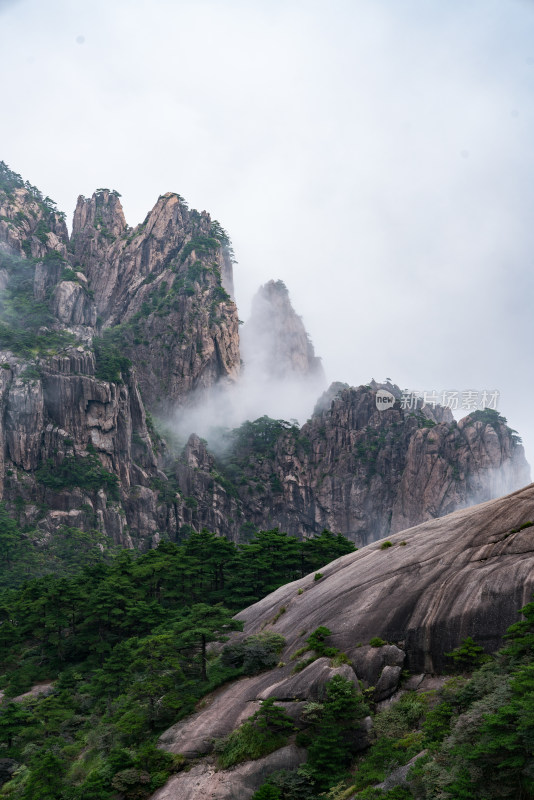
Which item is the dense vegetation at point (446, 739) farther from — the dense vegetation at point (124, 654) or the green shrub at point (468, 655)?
the dense vegetation at point (124, 654)

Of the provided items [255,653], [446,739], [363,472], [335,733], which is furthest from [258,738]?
[363,472]

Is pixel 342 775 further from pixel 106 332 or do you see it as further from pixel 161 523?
pixel 106 332

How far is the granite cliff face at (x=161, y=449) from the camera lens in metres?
139

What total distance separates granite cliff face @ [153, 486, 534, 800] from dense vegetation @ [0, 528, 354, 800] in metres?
1.80

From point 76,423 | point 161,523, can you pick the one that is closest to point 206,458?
point 161,523

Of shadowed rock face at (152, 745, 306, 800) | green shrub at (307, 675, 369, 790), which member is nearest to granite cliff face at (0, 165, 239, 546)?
shadowed rock face at (152, 745, 306, 800)

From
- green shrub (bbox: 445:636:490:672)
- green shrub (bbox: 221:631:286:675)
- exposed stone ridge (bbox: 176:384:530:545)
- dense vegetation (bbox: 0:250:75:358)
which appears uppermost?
dense vegetation (bbox: 0:250:75:358)

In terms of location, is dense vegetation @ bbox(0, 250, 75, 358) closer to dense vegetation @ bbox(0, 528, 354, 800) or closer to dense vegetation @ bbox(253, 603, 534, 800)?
dense vegetation @ bbox(0, 528, 354, 800)

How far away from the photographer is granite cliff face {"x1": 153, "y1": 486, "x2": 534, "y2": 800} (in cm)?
3173

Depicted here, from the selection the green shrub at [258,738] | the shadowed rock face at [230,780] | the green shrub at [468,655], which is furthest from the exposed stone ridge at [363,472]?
the green shrub at [468,655]

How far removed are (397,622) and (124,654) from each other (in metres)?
24.0

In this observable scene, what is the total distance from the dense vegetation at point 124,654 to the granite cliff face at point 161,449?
6438 cm

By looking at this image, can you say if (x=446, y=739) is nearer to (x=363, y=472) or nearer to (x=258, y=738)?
(x=258, y=738)

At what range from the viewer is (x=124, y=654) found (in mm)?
49969
